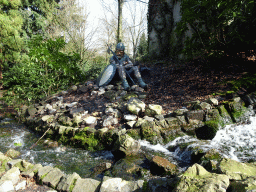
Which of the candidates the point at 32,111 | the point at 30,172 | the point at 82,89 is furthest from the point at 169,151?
the point at 32,111

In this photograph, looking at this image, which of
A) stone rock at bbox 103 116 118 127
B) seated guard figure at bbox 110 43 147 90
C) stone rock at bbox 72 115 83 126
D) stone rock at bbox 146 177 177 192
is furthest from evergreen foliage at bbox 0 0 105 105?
stone rock at bbox 146 177 177 192

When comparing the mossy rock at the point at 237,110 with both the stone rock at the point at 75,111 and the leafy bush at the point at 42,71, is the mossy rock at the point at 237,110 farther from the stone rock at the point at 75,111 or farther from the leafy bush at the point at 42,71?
the leafy bush at the point at 42,71

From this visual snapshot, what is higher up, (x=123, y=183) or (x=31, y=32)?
(x=31, y=32)

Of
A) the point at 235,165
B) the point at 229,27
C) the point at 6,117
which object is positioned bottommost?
the point at 6,117

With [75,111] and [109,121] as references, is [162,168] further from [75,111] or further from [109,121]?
[75,111]

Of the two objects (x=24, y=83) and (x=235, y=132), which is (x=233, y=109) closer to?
(x=235, y=132)

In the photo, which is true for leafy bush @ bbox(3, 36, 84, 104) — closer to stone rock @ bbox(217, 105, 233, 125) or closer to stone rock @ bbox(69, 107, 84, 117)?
stone rock @ bbox(69, 107, 84, 117)

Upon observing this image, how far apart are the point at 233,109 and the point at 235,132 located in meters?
0.61

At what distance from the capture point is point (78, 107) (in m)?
5.53

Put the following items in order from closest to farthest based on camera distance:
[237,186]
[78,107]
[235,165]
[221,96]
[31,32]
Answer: [237,186] → [235,165] → [221,96] → [78,107] → [31,32]

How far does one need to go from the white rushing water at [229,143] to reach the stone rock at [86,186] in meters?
1.55

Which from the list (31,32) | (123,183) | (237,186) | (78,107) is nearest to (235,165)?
(237,186)

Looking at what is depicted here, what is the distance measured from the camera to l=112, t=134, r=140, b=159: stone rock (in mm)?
3254

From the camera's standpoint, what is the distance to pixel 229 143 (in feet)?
11.2
